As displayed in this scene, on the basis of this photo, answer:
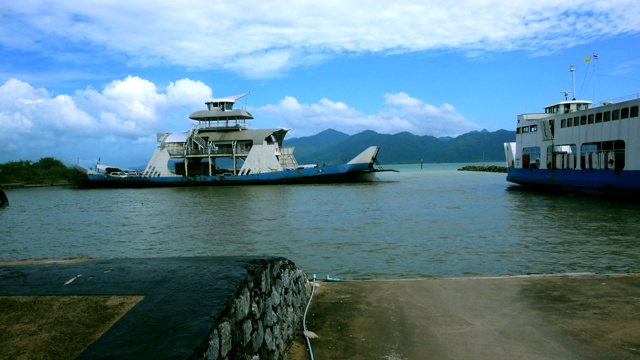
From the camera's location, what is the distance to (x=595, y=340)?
4375 mm

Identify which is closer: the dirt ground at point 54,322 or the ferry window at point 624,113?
the dirt ground at point 54,322

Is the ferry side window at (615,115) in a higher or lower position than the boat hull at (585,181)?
higher

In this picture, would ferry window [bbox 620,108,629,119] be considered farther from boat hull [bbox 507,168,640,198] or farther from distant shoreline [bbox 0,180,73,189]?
distant shoreline [bbox 0,180,73,189]

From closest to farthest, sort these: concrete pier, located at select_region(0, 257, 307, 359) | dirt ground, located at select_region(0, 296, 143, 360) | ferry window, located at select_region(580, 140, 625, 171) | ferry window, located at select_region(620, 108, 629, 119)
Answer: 1. concrete pier, located at select_region(0, 257, 307, 359)
2. dirt ground, located at select_region(0, 296, 143, 360)
3. ferry window, located at select_region(620, 108, 629, 119)
4. ferry window, located at select_region(580, 140, 625, 171)

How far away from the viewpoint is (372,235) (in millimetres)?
15672

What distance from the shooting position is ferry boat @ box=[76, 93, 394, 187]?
4772 centimetres

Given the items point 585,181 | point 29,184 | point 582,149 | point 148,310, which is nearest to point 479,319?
point 148,310

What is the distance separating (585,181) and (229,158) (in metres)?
36.0

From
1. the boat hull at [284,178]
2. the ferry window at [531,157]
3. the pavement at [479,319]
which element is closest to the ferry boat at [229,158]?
the boat hull at [284,178]

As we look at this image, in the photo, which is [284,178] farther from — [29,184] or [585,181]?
[29,184]

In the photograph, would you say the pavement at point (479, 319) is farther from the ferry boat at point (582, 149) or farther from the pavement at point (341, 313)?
the ferry boat at point (582, 149)

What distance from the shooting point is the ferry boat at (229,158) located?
4772 cm

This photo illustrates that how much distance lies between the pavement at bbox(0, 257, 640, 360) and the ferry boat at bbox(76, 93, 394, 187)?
135ft

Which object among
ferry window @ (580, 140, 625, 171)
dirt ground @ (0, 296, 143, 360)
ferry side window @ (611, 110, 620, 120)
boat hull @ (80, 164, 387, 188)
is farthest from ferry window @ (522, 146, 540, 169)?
dirt ground @ (0, 296, 143, 360)
